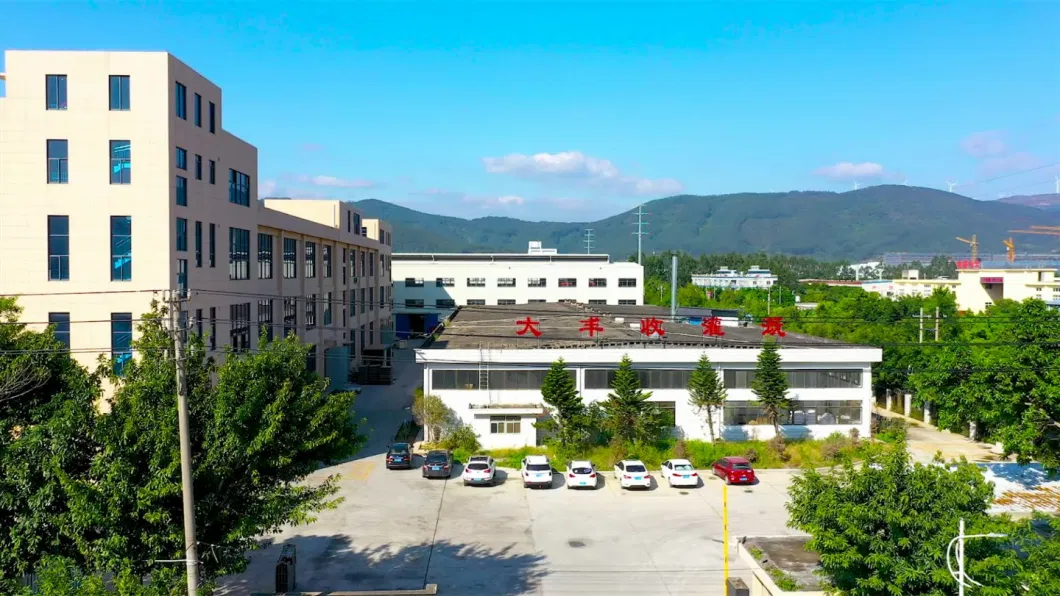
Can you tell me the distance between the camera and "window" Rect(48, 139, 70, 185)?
23.6m

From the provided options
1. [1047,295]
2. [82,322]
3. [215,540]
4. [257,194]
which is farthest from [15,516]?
[1047,295]

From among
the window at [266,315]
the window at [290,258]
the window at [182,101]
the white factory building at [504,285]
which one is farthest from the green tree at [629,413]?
the white factory building at [504,285]

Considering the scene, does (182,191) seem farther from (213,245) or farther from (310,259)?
(310,259)

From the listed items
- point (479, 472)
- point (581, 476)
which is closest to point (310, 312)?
point (479, 472)

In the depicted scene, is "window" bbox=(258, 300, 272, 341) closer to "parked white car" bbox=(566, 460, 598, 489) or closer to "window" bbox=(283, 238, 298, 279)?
"window" bbox=(283, 238, 298, 279)

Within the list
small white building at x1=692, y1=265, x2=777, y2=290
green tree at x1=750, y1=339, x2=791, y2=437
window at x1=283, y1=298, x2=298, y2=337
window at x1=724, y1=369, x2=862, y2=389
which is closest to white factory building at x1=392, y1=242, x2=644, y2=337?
window at x1=283, y1=298, x2=298, y2=337

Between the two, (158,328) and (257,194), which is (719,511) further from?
(257,194)

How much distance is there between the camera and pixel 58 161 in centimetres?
2367

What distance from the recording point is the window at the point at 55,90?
23562 millimetres

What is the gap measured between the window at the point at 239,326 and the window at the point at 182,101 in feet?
25.7

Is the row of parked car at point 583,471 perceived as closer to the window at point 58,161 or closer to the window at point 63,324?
the window at point 63,324

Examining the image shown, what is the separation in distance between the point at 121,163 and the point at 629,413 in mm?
19537

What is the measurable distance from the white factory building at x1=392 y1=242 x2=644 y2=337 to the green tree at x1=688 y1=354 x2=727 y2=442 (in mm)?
41546

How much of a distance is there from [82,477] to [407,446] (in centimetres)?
1640
